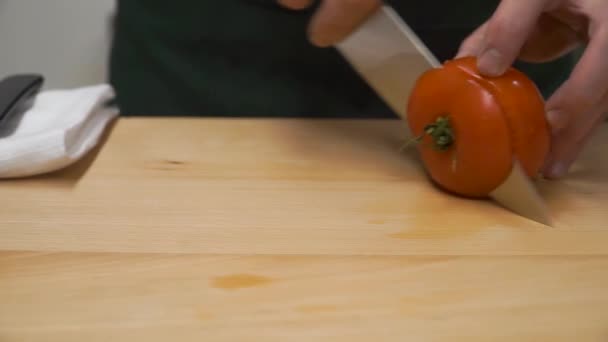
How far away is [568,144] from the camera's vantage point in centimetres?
60

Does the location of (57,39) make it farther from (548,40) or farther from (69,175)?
(548,40)

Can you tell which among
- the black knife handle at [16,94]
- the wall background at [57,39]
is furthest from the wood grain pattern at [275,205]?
the wall background at [57,39]

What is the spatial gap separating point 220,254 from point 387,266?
0.13 m

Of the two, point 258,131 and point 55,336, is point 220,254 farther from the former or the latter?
point 258,131

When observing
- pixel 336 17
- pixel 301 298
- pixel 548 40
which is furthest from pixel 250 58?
pixel 301 298

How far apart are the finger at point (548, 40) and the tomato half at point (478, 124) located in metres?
0.10

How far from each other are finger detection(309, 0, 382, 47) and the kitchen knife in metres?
0.02

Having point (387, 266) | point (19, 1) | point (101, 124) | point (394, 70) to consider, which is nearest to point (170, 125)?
point (101, 124)

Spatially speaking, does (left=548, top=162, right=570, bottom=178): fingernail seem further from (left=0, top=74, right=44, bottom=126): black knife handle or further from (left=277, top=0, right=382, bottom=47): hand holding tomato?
(left=0, top=74, right=44, bottom=126): black knife handle

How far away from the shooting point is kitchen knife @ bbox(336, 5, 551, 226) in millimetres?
537

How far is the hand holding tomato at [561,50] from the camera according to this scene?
0.52 m

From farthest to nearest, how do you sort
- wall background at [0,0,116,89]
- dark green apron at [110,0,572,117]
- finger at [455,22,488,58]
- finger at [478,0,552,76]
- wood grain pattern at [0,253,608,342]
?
wall background at [0,0,116,89], dark green apron at [110,0,572,117], finger at [455,22,488,58], finger at [478,0,552,76], wood grain pattern at [0,253,608,342]

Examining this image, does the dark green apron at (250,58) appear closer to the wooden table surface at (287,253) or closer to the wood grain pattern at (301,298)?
the wooden table surface at (287,253)

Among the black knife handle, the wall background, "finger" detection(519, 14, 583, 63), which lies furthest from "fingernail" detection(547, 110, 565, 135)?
the wall background
